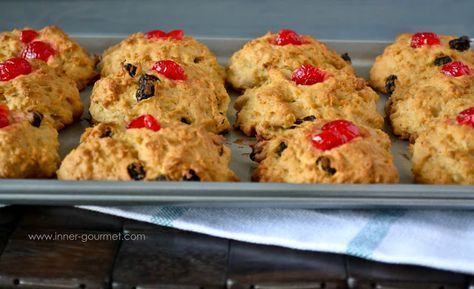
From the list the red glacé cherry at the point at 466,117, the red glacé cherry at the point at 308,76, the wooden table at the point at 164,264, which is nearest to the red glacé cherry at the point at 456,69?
the red glacé cherry at the point at 466,117

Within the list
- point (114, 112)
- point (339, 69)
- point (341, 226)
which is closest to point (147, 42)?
point (114, 112)

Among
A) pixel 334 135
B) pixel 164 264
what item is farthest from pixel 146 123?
pixel 334 135

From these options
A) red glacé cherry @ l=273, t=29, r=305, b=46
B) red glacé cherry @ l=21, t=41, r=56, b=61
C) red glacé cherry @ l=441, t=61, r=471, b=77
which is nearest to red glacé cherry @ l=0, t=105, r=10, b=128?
red glacé cherry @ l=21, t=41, r=56, b=61

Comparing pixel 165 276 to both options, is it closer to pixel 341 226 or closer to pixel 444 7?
pixel 341 226

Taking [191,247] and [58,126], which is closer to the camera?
[191,247]

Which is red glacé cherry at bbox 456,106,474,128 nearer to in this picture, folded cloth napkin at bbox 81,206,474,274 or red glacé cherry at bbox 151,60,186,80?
folded cloth napkin at bbox 81,206,474,274

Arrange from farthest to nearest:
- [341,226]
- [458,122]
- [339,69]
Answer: [339,69]
[458,122]
[341,226]

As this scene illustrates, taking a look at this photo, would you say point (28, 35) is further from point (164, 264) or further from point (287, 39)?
point (164, 264)

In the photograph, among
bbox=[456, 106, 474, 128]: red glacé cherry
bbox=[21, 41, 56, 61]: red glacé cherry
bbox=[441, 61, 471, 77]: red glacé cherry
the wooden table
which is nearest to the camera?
the wooden table
